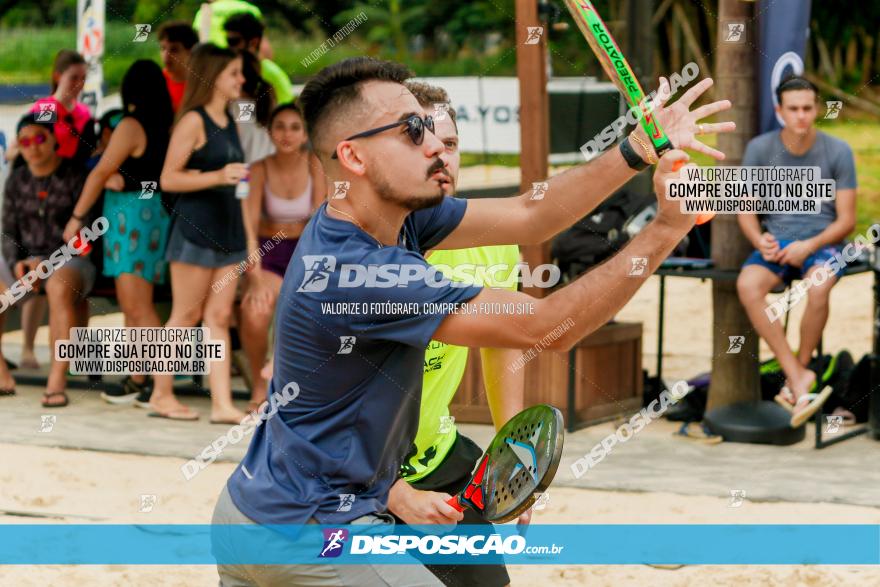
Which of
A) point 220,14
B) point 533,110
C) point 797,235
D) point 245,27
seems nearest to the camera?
point 797,235

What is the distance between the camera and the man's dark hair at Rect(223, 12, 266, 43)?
7.52 m

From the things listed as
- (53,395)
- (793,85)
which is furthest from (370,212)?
(53,395)

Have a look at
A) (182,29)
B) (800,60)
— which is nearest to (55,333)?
(182,29)

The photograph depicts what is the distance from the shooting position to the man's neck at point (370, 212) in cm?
292

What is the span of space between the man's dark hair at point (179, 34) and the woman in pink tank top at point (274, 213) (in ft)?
2.49

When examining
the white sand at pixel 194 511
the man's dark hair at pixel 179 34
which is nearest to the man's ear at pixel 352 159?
the white sand at pixel 194 511

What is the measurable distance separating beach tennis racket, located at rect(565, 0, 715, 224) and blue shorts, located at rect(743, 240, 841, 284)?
12.8ft

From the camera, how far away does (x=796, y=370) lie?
6.81 meters

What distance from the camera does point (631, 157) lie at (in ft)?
10.2

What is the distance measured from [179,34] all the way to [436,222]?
4.54m

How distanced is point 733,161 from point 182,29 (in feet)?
9.99

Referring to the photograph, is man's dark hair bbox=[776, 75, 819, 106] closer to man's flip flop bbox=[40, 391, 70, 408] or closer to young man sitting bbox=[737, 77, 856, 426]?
young man sitting bbox=[737, 77, 856, 426]

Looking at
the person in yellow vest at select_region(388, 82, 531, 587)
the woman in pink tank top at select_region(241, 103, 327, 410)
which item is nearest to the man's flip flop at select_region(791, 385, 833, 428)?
the woman in pink tank top at select_region(241, 103, 327, 410)

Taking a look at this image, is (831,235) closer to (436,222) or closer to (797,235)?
(797,235)
